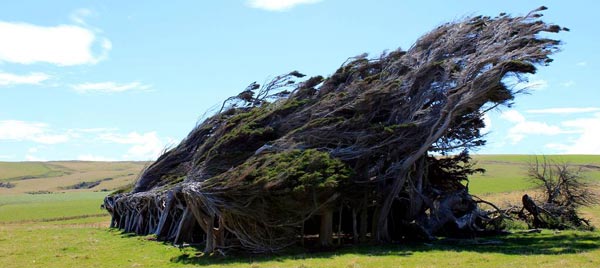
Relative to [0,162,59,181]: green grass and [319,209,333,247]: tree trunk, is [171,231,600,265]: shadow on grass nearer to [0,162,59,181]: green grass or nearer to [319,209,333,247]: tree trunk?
[319,209,333,247]: tree trunk

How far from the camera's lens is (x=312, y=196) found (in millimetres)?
21891

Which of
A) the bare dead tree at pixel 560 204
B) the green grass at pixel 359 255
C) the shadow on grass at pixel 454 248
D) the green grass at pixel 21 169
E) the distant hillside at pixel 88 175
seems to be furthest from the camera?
the green grass at pixel 21 169

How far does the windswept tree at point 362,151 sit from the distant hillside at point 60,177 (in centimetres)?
7703

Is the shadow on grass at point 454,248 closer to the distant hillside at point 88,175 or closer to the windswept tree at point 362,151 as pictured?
the windswept tree at point 362,151

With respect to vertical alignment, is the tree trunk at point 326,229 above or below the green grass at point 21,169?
below

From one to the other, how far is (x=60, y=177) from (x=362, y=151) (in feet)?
455

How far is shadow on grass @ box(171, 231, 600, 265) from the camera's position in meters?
20.0

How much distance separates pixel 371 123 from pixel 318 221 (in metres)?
5.27

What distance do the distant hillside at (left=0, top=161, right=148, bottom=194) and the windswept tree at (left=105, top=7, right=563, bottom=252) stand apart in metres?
77.0

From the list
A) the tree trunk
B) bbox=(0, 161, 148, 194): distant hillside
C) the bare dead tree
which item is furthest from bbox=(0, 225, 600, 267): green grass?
bbox=(0, 161, 148, 194): distant hillside


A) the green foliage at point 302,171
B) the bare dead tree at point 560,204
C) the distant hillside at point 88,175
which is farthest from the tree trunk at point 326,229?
the distant hillside at point 88,175

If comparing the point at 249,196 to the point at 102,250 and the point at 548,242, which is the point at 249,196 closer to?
the point at 102,250

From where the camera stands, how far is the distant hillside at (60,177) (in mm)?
122062

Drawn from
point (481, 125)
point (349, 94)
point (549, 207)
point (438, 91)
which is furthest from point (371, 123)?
point (549, 207)
